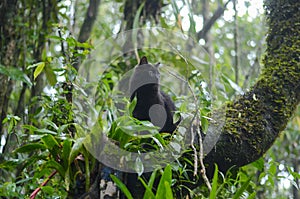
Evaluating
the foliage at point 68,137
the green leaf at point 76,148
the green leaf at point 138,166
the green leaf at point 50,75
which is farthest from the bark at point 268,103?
the green leaf at point 50,75

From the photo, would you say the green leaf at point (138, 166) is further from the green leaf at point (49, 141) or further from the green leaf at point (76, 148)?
the green leaf at point (49, 141)

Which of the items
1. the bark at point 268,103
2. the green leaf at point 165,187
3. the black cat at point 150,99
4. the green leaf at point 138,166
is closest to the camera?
the green leaf at point 165,187

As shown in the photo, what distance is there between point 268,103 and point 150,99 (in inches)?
40.5

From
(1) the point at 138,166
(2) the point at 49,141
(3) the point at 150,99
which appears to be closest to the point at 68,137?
(2) the point at 49,141

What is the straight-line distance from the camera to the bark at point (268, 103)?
211cm

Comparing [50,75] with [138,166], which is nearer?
[138,166]

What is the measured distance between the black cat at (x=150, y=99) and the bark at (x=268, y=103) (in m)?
0.62

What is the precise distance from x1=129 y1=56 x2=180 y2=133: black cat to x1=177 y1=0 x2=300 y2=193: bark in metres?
0.62

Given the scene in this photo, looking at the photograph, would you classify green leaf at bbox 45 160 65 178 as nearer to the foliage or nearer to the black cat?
the foliage

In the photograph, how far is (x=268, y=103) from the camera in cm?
225

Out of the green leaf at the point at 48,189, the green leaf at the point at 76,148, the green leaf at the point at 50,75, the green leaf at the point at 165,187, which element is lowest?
the green leaf at the point at 48,189

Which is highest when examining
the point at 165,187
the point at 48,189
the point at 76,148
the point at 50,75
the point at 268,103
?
the point at 50,75

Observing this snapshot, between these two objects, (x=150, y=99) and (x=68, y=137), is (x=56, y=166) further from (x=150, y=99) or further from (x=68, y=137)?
(x=150, y=99)

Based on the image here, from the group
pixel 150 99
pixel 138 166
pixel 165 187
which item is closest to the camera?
pixel 165 187
